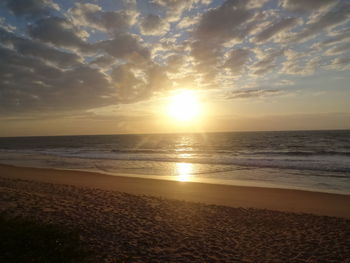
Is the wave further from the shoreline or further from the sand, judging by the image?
the sand

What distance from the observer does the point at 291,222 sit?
9062 millimetres

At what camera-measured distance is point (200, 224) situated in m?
8.51

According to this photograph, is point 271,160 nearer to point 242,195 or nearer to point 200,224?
point 242,195

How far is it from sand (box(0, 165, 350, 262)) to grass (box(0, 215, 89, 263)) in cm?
42

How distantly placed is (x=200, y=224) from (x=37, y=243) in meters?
4.88

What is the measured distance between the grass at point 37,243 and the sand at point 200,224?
0.42 metres

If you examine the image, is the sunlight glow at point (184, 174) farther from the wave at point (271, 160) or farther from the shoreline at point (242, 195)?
the wave at point (271, 160)

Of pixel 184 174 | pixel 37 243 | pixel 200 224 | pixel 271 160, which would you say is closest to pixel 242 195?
pixel 200 224

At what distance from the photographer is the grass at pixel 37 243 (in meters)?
5.15

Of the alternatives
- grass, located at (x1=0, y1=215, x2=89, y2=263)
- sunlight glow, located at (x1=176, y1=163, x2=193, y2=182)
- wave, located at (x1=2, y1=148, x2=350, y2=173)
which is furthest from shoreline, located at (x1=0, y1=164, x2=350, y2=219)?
wave, located at (x1=2, y1=148, x2=350, y2=173)

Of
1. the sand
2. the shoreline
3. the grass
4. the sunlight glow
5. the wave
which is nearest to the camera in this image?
the grass

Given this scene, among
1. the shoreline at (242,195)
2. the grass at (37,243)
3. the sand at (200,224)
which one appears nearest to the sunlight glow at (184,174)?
the shoreline at (242,195)

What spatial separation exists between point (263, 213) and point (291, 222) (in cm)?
129

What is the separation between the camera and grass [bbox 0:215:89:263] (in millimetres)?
5152
